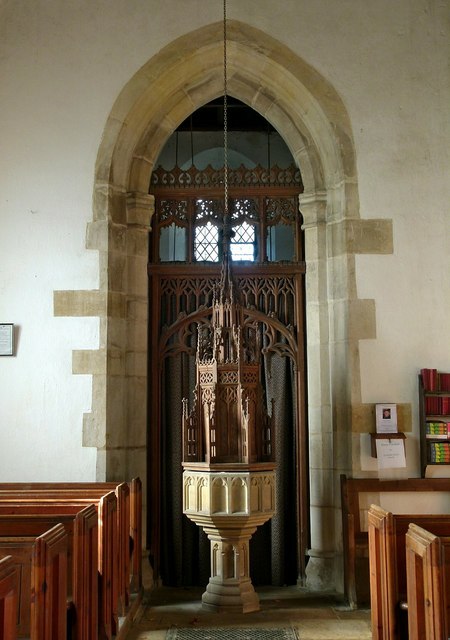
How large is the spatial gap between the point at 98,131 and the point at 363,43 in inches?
87.7

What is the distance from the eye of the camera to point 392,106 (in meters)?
6.24

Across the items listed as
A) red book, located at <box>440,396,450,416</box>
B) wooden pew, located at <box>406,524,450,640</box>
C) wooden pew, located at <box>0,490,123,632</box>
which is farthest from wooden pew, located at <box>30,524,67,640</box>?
red book, located at <box>440,396,450,416</box>

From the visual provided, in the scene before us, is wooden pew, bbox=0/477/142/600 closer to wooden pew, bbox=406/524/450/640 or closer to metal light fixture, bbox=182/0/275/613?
metal light fixture, bbox=182/0/275/613

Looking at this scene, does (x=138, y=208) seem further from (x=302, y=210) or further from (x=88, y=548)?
(x=88, y=548)

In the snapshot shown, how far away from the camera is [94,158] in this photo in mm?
6199

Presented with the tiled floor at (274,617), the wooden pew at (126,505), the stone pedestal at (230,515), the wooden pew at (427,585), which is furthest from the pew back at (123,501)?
the wooden pew at (427,585)

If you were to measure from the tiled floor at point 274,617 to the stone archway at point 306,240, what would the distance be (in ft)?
1.56

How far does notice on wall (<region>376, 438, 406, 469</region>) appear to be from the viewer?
18.9 ft

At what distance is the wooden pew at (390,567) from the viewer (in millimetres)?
3475

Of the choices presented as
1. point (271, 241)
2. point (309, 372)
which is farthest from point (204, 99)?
point (309, 372)

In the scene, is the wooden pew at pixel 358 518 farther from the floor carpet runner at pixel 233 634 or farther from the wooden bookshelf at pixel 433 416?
the floor carpet runner at pixel 233 634

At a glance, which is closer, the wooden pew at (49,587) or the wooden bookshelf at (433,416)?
the wooden pew at (49,587)

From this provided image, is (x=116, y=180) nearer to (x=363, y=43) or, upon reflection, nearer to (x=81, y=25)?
(x=81, y=25)

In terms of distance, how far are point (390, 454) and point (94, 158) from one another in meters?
3.21
